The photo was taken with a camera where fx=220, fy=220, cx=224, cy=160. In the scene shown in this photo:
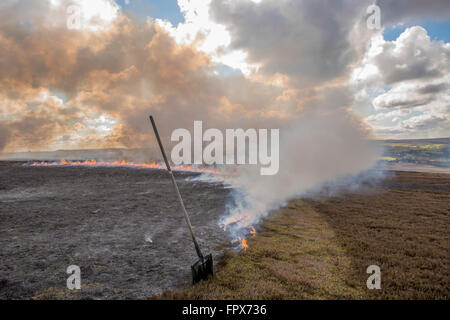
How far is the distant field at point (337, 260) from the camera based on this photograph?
723 cm

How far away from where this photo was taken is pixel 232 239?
1242 centimetres

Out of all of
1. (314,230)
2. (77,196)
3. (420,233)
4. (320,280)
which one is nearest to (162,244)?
(320,280)

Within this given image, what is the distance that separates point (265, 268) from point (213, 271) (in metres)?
2.11

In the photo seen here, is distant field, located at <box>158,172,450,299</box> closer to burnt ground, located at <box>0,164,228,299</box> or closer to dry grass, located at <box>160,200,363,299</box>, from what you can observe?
dry grass, located at <box>160,200,363,299</box>

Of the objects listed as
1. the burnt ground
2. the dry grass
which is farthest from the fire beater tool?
the burnt ground

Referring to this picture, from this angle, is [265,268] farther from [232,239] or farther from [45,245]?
[45,245]

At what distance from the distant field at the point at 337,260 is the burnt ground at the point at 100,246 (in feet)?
5.84

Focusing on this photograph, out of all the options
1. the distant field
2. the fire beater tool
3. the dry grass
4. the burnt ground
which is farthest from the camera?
the fire beater tool

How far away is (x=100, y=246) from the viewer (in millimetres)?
11000

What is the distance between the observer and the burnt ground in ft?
24.6

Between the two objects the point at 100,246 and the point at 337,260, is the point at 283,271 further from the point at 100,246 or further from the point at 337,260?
the point at 100,246

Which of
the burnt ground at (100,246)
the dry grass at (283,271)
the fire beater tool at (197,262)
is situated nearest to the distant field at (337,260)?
the dry grass at (283,271)

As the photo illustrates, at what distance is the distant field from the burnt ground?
5.84ft

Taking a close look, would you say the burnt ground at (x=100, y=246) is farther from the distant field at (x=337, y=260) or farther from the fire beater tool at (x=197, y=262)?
the distant field at (x=337, y=260)
